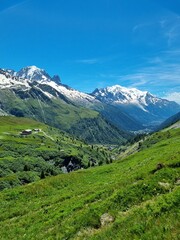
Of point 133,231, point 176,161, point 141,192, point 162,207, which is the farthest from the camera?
point 176,161

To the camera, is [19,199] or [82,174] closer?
[19,199]

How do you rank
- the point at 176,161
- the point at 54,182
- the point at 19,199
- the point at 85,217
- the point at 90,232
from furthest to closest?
the point at 54,182
the point at 19,199
the point at 176,161
the point at 85,217
the point at 90,232

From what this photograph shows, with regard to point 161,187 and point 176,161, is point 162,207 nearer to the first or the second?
point 161,187

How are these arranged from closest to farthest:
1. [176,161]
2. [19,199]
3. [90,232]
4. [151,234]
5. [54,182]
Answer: [151,234], [90,232], [176,161], [19,199], [54,182]

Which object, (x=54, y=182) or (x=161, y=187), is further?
(x=54, y=182)

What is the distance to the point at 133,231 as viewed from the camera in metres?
15.9

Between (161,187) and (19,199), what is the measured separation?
2326 cm

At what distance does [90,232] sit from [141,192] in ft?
18.5

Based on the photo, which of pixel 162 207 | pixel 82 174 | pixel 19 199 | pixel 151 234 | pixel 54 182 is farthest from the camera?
pixel 82 174

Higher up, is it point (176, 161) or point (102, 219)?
point (176, 161)

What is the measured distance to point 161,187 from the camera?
24641 mm

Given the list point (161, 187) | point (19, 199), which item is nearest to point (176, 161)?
point (161, 187)

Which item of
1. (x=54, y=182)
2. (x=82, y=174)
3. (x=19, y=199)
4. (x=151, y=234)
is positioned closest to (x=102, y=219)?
(x=151, y=234)

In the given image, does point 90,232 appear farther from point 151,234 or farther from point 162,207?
point 151,234
